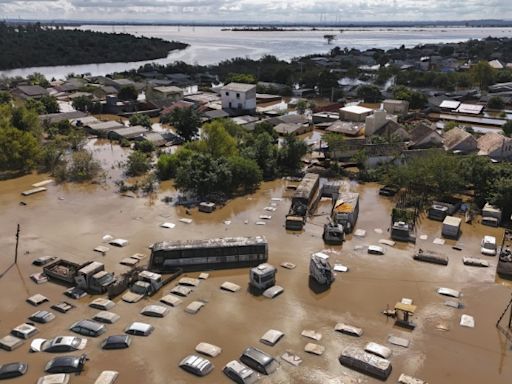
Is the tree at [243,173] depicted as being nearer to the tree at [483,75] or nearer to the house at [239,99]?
the house at [239,99]

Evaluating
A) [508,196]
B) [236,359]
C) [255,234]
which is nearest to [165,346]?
[236,359]

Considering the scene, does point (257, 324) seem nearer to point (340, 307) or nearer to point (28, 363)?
point (340, 307)

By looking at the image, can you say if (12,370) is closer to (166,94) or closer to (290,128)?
(290,128)

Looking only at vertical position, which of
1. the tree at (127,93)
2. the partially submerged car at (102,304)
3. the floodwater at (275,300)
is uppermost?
the tree at (127,93)

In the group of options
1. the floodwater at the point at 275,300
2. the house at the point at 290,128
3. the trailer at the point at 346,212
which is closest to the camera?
the floodwater at the point at 275,300

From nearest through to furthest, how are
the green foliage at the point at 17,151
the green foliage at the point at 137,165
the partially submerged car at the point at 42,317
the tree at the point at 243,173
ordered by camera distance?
1. the partially submerged car at the point at 42,317
2. the tree at the point at 243,173
3. the green foliage at the point at 17,151
4. the green foliage at the point at 137,165

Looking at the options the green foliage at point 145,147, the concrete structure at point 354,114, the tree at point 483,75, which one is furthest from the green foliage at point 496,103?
the green foliage at point 145,147
